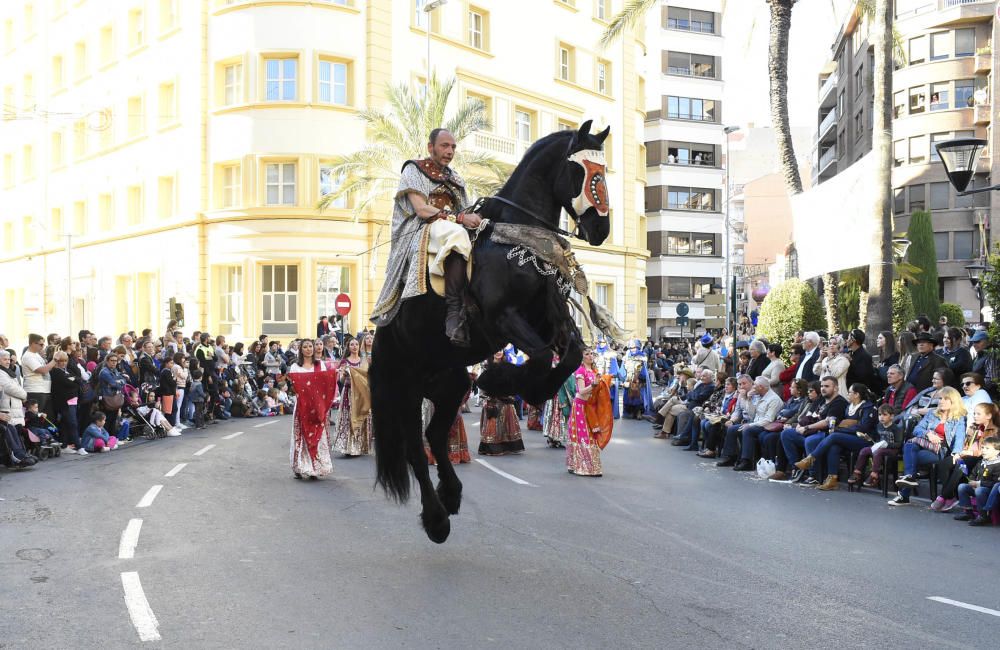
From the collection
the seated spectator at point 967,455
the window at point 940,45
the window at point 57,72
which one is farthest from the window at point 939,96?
the seated spectator at point 967,455

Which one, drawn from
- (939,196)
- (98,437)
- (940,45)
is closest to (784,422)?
(98,437)

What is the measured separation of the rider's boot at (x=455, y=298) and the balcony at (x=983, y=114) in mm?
53264

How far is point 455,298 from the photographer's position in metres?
6.45

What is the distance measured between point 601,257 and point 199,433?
28471 millimetres

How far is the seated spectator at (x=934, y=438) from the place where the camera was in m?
10.7

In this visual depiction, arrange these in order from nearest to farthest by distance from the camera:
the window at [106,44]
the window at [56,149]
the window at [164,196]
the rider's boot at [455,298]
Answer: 1. the rider's boot at [455,298]
2. the window at [164,196]
3. the window at [106,44]
4. the window at [56,149]

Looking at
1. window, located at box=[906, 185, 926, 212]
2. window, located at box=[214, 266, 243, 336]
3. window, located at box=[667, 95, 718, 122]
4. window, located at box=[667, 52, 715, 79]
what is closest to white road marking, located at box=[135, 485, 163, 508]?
window, located at box=[214, 266, 243, 336]

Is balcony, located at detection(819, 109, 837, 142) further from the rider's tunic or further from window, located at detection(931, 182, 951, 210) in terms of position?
the rider's tunic

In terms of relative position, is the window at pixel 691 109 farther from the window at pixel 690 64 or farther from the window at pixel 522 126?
the window at pixel 522 126

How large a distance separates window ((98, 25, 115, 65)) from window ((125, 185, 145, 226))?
20.4 feet

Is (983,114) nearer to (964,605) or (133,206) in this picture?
(133,206)

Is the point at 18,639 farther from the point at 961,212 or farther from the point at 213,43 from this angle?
the point at 961,212

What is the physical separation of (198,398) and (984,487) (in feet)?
52.3

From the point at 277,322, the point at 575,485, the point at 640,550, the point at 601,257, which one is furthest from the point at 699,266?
the point at 640,550
